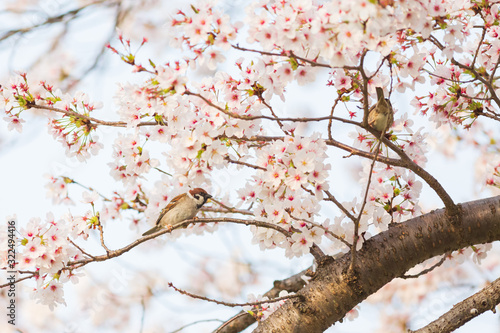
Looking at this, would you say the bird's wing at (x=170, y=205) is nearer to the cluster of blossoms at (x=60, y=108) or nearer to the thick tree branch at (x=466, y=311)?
the cluster of blossoms at (x=60, y=108)

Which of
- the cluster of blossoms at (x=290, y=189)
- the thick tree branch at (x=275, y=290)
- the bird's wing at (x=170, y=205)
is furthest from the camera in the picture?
the thick tree branch at (x=275, y=290)

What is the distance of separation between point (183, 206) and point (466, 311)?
2244 millimetres

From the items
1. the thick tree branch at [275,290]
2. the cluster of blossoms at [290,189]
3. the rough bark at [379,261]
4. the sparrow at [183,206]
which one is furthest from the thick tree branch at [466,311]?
the sparrow at [183,206]

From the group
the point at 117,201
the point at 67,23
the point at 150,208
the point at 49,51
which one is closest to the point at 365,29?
the point at 150,208

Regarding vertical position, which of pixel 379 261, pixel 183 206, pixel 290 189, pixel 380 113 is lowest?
pixel 379 261

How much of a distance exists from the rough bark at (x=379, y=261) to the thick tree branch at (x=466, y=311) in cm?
33

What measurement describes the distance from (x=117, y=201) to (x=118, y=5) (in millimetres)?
2773

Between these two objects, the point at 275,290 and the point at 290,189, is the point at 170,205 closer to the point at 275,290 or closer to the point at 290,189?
the point at 275,290

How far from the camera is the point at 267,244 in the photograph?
3.18 m

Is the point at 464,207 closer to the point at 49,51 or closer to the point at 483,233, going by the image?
the point at 483,233

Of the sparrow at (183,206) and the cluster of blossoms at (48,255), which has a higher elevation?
the sparrow at (183,206)

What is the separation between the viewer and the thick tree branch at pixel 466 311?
3.08 m

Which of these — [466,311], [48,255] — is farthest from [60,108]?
[466,311]

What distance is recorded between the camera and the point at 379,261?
117 inches
